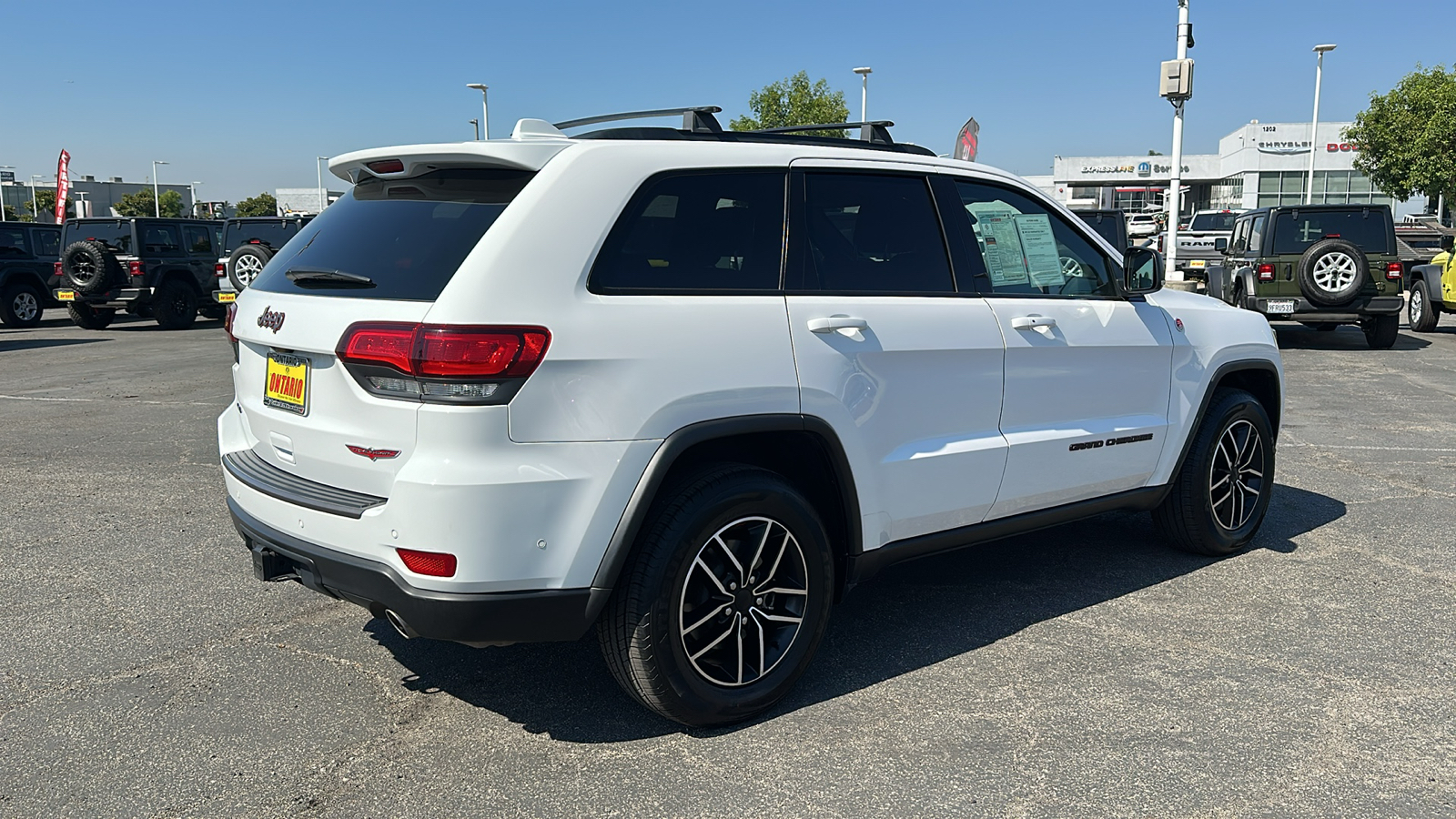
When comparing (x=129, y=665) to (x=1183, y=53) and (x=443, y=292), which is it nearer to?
(x=443, y=292)

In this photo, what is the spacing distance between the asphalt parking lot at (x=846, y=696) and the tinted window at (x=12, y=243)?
16.4 meters

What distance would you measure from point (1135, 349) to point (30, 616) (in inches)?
178

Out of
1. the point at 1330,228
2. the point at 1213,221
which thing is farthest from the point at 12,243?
the point at 1213,221

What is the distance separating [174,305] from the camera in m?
19.0

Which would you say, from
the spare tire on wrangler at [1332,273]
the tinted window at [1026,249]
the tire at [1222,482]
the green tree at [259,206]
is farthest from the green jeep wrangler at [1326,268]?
the green tree at [259,206]

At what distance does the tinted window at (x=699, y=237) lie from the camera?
3123 mm

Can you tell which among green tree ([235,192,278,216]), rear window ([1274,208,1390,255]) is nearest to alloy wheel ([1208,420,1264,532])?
rear window ([1274,208,1390,255])

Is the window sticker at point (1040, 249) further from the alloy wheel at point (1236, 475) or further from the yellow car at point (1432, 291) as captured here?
the yellow car at point (1432, 291)

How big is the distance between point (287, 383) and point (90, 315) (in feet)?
61.0

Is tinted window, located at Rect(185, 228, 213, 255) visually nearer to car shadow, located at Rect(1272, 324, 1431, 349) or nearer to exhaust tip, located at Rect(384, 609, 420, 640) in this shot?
car shadow, located at Rect(1272, 324, 1431, 349)

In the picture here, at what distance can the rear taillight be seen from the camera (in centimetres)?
280

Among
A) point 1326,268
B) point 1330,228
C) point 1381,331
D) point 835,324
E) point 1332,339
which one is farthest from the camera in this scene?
point 1332,339

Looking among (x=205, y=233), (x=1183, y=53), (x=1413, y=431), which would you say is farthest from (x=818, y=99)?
(x=1413, y=431)

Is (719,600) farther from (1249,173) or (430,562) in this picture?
(1249,173)
